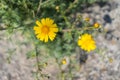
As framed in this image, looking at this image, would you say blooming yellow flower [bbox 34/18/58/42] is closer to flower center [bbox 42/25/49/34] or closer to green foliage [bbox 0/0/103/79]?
flower center [bbox 42/25/49/34]

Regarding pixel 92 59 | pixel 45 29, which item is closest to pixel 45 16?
pixel 45 29

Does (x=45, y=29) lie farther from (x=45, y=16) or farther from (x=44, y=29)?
(x=45, y=16)

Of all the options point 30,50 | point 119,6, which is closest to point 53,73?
point 30,50

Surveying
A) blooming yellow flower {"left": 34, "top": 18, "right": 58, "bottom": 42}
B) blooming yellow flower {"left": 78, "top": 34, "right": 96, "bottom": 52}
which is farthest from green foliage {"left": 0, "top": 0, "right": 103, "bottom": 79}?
blooming yellow flower {"left": 34, "top": 18, "right": 58, "bottom": 42}

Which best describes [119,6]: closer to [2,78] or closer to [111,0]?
[111,0]

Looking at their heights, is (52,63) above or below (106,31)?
below

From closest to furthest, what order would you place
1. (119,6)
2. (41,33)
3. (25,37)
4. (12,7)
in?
1. (41,33)
2. (12,7)
3. (25,37)
4. (119,6)

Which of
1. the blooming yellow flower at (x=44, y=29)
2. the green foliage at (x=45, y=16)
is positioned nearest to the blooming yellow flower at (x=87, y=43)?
the green foliage at (x=45, y=16)

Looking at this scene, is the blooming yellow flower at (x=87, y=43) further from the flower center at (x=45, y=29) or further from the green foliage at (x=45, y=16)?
the flower center at (x=45, y=29)
